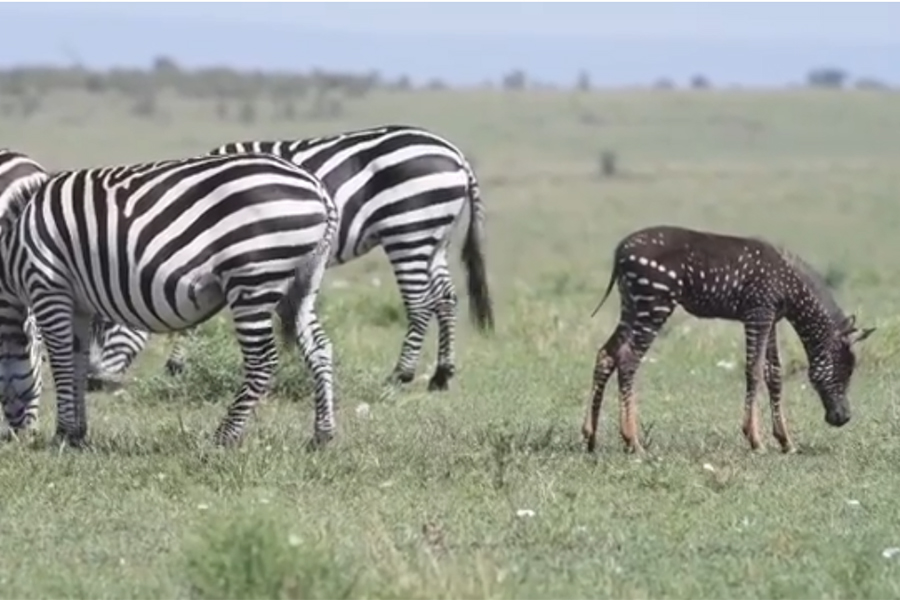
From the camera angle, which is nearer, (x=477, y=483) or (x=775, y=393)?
(x=477, y=483)

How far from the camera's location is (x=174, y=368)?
14.3 meters

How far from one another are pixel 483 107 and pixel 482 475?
62448 mm

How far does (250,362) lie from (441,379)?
410 cm

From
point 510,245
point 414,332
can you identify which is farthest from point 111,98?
point 414,332

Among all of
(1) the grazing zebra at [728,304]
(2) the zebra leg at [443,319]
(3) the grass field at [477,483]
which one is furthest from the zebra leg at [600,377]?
(2) the zebra leg at [443,319]

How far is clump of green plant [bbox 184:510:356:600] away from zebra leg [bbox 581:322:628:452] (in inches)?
158

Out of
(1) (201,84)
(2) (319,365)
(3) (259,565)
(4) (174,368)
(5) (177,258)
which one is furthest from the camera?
(1) (201,84)

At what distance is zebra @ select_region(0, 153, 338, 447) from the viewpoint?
34.6 ft

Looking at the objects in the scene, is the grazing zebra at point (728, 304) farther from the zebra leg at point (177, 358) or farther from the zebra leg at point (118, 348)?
the zebra leg at point (118, 348)

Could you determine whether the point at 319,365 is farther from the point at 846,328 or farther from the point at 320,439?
the point at 846,328

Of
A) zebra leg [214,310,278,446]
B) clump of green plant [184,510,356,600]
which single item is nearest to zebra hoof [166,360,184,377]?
zebra leg [214,310,278,446]

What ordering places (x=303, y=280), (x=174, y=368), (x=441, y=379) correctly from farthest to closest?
(x=441, y=379) → (x=174, y=368) → (x=303, y=280)

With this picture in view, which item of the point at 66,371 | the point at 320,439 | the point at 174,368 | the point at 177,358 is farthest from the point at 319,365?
the point at 177,358

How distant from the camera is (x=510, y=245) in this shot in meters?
32.9
